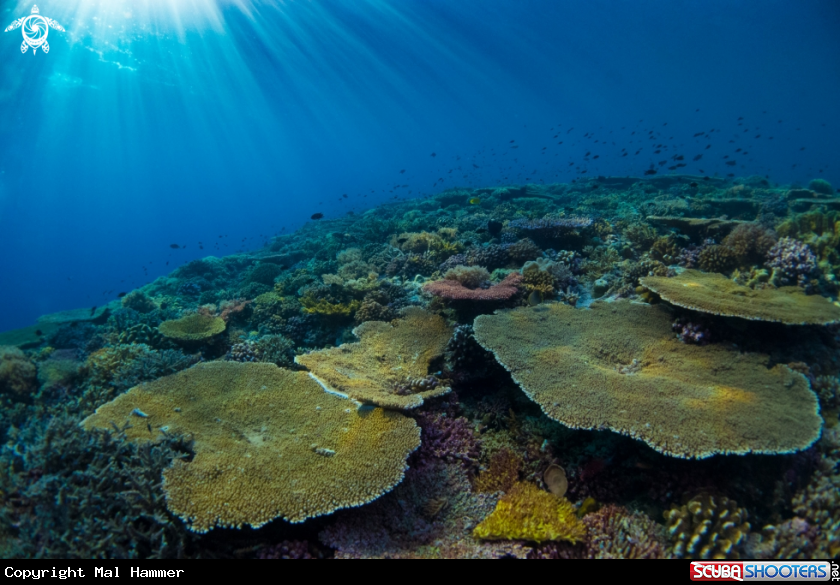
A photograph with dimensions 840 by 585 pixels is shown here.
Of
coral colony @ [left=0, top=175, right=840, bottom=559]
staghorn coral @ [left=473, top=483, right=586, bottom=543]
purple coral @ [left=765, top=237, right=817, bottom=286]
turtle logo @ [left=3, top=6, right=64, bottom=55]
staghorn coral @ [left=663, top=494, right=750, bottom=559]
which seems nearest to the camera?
staghorn coral @ [left=663, top=494, right=750, bottom=559]

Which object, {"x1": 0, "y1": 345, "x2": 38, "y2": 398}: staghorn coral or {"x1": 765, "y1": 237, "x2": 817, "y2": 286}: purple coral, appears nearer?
{"x1": 765, "y1": 237, "x2": 817, "y2": 286}: purple coral

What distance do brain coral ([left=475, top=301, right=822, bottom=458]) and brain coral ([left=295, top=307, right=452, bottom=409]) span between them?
112 cm

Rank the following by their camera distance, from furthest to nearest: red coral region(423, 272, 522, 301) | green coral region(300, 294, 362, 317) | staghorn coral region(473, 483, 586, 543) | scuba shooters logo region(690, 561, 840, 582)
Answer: green coral region(300, 294, 362, 317) → red coral region(423, 272, 522, 301) → staghorn coral region(473, 483, 586, 543) → scuba shooters logo region(690, 561, 840, 582)

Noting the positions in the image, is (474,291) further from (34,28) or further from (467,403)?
(34,28)

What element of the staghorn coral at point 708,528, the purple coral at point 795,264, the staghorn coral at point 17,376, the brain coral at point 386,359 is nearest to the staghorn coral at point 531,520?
the staghorn coral at point 708,528

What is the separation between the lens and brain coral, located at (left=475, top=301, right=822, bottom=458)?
3.54 metres

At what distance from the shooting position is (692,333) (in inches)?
206

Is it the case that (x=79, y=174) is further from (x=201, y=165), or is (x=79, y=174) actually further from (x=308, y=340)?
(x=308, y=340)

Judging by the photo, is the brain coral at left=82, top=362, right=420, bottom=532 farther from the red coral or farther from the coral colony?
the red coral

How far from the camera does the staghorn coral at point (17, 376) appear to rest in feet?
24.1

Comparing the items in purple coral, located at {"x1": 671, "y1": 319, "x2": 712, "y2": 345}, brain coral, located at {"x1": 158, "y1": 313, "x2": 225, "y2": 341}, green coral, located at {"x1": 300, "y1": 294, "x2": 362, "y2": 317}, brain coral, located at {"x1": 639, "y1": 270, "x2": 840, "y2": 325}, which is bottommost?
brain coral, located at {"x1": 158, "y1": 313, "x2": 225, "y2": 341}

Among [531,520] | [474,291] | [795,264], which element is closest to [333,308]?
[474,291]

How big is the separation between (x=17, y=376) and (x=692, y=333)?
12987mm

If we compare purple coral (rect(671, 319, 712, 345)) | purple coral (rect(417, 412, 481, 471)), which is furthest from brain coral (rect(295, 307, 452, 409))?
purple coral (rect(671, 319, 712, 345))
